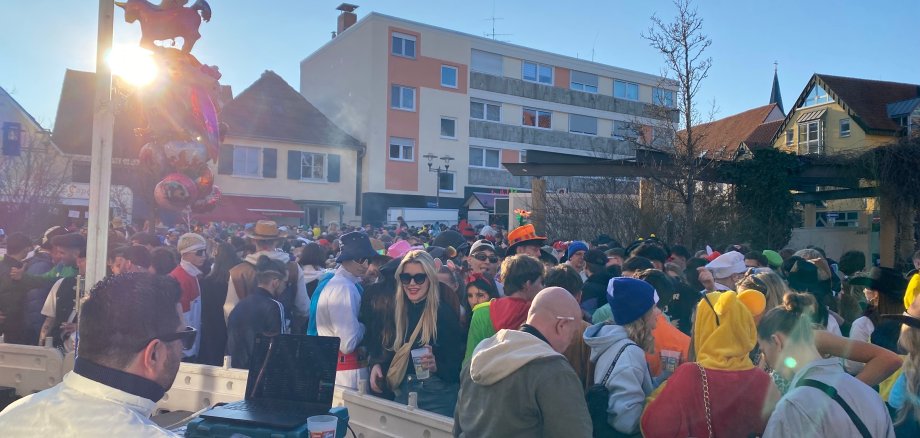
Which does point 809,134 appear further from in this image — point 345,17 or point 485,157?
point 345,17

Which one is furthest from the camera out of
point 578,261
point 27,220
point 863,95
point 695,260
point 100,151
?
point 863,95

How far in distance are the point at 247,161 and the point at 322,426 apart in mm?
32630

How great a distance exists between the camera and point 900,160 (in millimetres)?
18156

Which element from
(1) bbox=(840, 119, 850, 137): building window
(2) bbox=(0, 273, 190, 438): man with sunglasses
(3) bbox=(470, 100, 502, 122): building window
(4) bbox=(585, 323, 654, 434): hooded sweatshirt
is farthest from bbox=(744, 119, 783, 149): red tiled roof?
(2) bbox=(0, 273, 190, 438): man with sunglasses

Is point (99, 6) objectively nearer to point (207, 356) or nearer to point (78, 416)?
point (207, 356)

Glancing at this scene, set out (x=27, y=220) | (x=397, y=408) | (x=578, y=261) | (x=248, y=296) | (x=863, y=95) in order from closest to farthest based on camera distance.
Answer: (x=397, y=408) < (x=248, y=296) < (x=578, y=261) < (x=27, y=220) < (x=863, y=95)

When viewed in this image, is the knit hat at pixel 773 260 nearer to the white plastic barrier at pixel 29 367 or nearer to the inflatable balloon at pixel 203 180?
the white plastic barrier at pixel 29 367

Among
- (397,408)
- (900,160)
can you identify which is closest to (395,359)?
(397,408)

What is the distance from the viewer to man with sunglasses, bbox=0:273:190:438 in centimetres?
199

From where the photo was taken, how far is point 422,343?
4.78 meters

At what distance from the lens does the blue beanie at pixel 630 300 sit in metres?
3.88

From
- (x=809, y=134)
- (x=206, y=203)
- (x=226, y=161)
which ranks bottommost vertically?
(x=206, y=203)

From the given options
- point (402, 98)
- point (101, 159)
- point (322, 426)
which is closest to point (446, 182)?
point (402, 98)

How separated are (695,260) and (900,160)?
1436 cm
